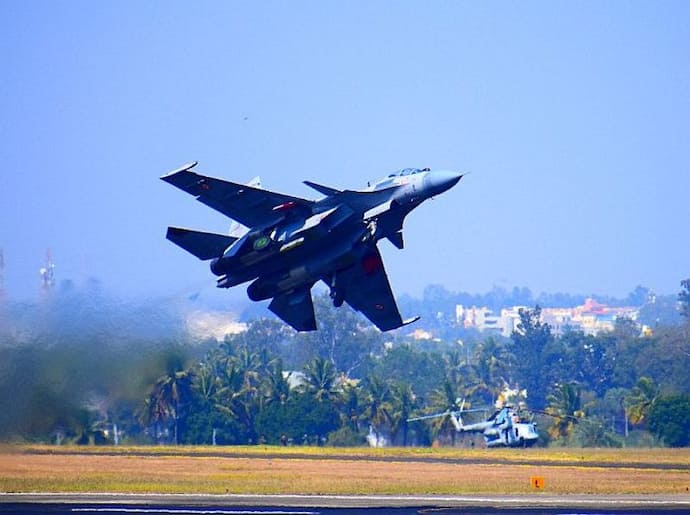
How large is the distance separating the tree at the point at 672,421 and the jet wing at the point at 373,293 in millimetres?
29923

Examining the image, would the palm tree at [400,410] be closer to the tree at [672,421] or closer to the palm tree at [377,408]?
the palm tree at [377,408]

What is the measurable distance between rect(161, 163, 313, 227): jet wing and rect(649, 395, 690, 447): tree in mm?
37663

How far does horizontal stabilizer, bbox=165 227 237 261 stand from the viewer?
3784 centimetres

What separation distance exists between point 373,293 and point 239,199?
746 cm

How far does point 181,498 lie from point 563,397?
48.4 metres

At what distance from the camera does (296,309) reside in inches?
1642

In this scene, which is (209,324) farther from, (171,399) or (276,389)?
(276,389)

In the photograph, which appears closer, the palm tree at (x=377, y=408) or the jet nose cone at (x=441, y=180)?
the jet nose cone at (x=441, y=180)

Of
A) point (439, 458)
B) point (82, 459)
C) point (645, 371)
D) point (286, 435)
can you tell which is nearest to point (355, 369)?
point (645, 371)

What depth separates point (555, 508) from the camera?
34062 mm

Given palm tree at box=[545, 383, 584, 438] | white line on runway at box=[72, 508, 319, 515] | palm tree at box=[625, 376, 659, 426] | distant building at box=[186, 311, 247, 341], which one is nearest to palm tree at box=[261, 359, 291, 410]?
palm tree at box=[545, 383, 584, 438]

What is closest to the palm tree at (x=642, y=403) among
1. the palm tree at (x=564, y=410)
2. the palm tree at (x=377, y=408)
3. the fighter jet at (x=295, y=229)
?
the palm tree at (x=564, y=410)

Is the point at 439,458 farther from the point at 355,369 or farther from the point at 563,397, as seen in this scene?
the point at 355,369

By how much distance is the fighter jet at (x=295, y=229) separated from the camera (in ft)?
117
